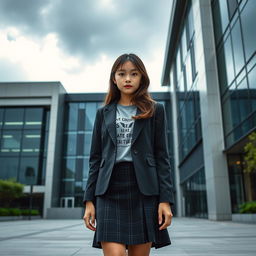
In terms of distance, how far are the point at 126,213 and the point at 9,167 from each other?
32.4 meters

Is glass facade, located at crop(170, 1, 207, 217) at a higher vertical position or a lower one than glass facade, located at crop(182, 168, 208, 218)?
higher

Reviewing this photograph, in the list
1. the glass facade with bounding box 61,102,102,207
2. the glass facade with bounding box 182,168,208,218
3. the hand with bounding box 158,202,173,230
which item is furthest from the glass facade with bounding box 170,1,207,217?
the hand with bounding box 158,202,173,230

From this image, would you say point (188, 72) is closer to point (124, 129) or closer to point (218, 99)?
point (218, 99)

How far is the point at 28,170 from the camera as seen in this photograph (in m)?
31.5

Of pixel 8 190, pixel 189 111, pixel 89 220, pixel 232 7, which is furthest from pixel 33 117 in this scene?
pixel 89 220

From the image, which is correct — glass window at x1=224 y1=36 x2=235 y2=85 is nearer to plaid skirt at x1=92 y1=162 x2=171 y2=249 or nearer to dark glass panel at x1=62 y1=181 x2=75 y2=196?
plaid skirt at x1=92 y1=162 x2=171 y2=249

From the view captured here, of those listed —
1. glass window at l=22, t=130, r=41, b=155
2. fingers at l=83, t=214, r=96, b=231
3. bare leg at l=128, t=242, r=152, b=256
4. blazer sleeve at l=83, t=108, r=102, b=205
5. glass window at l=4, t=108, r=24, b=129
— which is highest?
glass window at l=4, t=108, r=24, b=129

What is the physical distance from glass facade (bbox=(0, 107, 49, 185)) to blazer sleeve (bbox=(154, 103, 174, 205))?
3094cm

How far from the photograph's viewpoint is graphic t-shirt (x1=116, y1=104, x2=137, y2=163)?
79.9 inches

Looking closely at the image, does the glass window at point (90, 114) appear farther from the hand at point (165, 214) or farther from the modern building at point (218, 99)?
the hand at point (165, 214)

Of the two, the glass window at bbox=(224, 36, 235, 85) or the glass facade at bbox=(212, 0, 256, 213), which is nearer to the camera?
the glass facade at bbox=(212, 0, 256, 213)

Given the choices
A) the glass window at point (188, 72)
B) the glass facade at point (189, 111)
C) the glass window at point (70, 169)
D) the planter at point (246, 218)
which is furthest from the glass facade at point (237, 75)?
the glass window at point (70, 169)

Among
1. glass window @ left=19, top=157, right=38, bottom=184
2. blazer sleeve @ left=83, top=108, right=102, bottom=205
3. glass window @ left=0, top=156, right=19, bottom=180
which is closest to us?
blazer sleeve @ left=83, top=108, right=102, bottom=205

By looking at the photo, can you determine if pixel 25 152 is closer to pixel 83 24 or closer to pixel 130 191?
pixel 83 24
